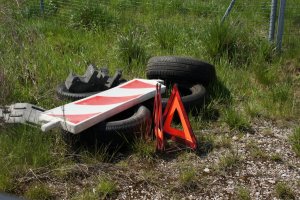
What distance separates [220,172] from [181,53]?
9.35ft

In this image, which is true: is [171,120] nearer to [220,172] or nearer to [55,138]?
[220,172]

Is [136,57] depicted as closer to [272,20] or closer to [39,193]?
[272,20]

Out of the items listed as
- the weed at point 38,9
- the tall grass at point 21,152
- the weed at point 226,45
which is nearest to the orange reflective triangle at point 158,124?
the tall grass at point 21,152

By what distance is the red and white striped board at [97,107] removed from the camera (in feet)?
13.6

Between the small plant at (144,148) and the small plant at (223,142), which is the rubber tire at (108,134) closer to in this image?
the small plant at (144,148)

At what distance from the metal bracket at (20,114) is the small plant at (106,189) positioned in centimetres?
92

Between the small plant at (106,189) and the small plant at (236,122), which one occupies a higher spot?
the small plant at (236,122)

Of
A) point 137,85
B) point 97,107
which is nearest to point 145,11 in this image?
point 137,85

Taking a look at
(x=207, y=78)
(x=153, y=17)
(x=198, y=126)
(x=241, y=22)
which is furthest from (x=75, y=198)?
(x=153, y=17)

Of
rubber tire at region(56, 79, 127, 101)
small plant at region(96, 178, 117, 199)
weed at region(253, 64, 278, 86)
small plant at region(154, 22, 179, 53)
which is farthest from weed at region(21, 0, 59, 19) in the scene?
small plant at region(96, 178, 117, 199)

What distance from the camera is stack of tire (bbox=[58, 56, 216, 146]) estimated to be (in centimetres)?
423

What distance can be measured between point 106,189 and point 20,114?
1.24 meters

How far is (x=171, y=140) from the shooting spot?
178 inches

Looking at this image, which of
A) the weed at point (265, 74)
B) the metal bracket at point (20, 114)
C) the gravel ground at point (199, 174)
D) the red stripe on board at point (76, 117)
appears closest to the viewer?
the gravel ground at point (199, 174)
